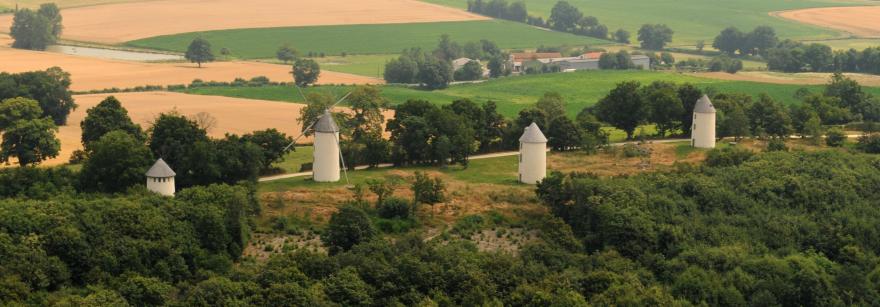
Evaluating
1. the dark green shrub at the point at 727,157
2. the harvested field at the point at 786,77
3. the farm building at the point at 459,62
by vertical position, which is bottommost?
the dark green shrub at the point at 727,157

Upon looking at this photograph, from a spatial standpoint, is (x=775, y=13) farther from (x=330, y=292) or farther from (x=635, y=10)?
(x=330, y=292)

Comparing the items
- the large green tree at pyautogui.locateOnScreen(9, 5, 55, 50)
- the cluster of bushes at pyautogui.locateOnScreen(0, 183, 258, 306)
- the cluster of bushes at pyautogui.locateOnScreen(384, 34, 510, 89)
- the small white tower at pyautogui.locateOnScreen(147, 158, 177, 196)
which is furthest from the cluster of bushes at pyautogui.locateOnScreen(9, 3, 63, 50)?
the cluster of bushes at pyautogui.locateOnScreen(0, 183, 258, 306)

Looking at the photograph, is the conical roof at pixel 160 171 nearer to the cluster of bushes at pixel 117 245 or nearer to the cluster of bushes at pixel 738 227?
the cluster of bushes at pixel 117 245

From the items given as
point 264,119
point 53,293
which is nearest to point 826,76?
point 264,119

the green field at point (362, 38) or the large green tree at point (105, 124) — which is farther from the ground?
the green field at point (362, 38)

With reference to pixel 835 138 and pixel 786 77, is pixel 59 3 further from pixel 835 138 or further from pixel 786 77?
pixel 835 138

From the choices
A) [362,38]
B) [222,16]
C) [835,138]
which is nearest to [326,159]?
[835,138]

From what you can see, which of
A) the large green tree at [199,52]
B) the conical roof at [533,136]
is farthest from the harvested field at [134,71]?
the conical roof at [533,136]
